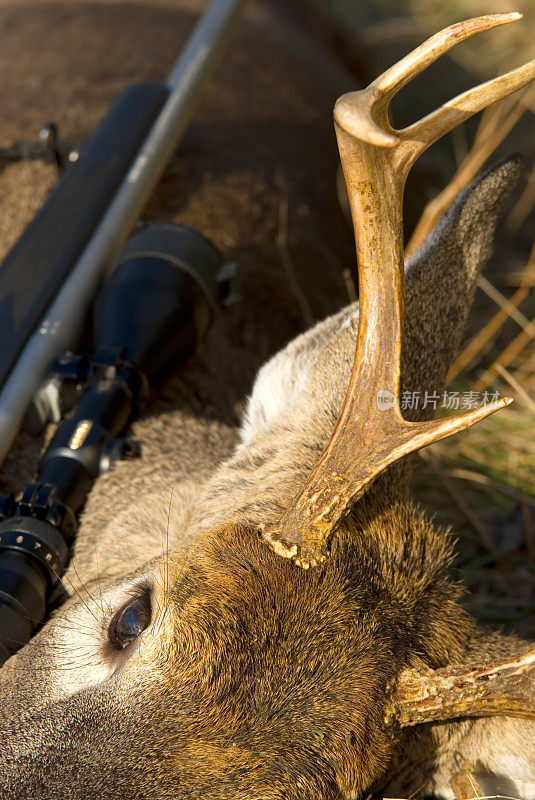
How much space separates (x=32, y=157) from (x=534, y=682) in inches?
136

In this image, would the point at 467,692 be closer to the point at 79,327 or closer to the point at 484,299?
the point at 79,327

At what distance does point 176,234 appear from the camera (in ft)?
12.0

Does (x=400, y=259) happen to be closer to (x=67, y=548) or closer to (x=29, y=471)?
(x=67, y=548)

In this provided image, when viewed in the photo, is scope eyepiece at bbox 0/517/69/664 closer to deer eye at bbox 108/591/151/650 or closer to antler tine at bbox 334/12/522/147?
deer eye at bbox 108/591/151/650

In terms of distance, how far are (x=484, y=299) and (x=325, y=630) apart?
443 centimetres

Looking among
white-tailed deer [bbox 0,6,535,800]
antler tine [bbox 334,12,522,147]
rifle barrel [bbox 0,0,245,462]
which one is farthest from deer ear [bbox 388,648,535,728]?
rifle barrel [bbox 0,0,245,462]

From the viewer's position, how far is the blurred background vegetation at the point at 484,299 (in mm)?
4617

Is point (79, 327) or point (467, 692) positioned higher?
point (79, 327)

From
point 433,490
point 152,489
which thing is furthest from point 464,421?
point 433,490

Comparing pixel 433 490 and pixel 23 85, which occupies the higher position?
pixel 23 85

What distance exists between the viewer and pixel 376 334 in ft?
7.82

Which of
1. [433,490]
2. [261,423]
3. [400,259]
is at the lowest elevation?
[433,490]

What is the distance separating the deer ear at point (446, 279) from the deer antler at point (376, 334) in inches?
15.4

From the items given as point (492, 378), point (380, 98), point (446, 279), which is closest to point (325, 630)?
point (446, 279)
